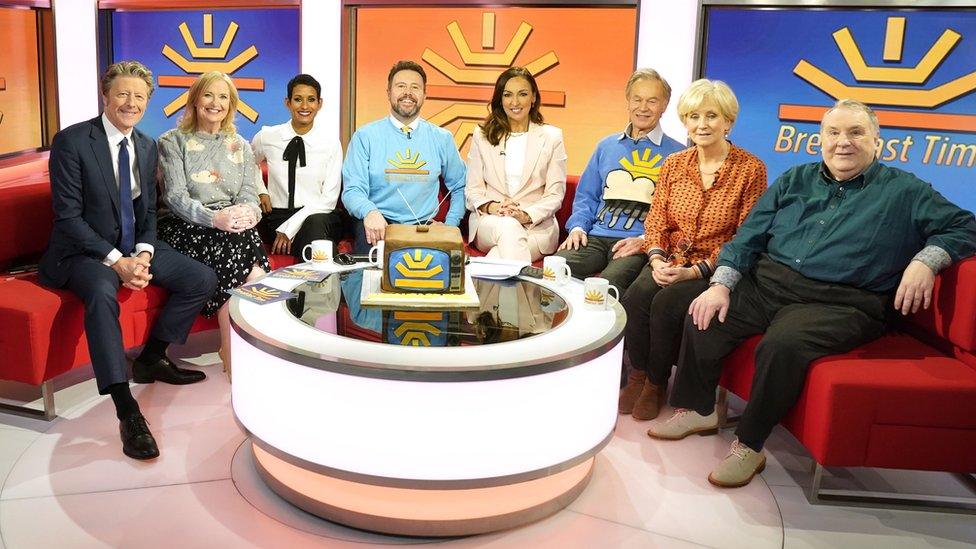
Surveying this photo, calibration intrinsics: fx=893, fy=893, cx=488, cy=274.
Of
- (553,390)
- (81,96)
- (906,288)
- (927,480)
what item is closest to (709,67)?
(906,288)

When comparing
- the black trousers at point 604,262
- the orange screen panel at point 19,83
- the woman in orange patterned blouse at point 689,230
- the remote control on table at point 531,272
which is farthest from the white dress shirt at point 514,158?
the orange screen panel at point 19,83

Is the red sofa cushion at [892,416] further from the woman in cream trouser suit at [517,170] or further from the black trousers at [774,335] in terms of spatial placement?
the woman in cream trouser suit at [517,170]

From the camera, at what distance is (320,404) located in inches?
94.1

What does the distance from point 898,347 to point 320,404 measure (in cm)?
200

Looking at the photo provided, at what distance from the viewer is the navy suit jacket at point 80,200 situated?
11.0ft

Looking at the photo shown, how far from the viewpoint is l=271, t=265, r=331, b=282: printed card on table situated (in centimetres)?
326

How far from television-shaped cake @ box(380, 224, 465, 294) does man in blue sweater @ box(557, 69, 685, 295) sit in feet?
3.90

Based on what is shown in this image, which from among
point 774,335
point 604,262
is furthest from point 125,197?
point 774,335

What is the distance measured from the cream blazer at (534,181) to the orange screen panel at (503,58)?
31.3 inches

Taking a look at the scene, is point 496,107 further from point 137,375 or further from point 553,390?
point 553,390

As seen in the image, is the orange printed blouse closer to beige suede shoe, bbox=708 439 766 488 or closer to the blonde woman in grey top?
beige suede shoe, bbox=708 439 766 488

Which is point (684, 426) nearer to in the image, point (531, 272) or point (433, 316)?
point (531, 272)

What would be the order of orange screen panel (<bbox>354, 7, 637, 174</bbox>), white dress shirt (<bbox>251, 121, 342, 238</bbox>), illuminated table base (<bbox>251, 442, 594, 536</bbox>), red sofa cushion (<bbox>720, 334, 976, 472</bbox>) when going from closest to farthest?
illuminated table base (<bbox>251, 442, 594, 536</bbox>), red sofa cushion (<bbox>720, 334, 976, 472</bbox>), white dress shirt (<bbox>251, 121, 342, 238</bbox>), orange screen panel (<bbox>354, 7, 637, 174</bbox>)

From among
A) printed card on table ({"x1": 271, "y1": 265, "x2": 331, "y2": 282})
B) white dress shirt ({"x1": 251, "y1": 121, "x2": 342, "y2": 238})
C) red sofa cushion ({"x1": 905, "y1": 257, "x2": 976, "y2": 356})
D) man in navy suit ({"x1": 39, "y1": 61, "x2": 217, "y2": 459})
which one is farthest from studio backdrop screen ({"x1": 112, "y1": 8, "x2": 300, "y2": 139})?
red sofa cushion ({"x1": 905, "y1": 257, "x2": 976, "y2": 356})
